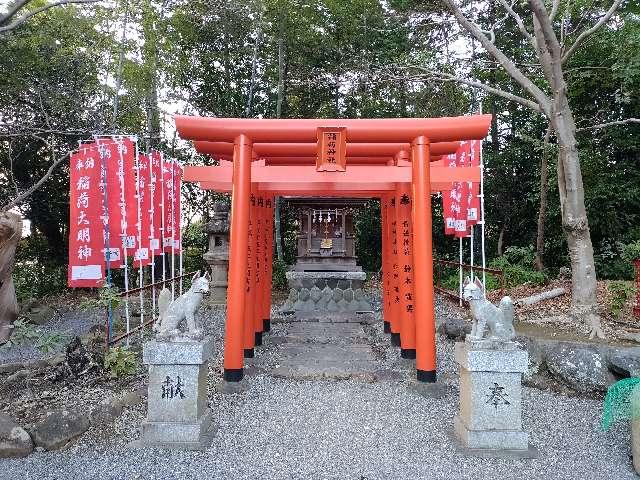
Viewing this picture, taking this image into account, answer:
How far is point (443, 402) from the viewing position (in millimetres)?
4895

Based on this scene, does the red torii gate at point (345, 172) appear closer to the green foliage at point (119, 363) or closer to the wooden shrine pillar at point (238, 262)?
the wooden shrine pillar at point (238, 262)

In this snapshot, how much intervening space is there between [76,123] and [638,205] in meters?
15.6

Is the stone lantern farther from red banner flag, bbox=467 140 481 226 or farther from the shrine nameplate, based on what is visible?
the shrine nameplate

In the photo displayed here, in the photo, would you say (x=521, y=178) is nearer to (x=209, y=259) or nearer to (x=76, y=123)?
(x=209, y=259)

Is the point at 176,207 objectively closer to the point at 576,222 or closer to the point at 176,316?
→ the point at 176,316

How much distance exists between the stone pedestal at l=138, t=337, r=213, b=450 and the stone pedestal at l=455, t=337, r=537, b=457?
2359 millimetres

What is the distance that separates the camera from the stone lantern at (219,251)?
1081cm

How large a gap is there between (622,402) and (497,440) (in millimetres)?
1308

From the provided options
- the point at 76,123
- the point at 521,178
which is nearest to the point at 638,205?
the point at 521,178

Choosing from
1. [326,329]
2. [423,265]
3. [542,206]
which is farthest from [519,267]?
[423,265]

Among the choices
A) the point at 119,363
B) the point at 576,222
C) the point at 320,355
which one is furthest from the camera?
the point at 576,222

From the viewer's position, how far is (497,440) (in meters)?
3.71

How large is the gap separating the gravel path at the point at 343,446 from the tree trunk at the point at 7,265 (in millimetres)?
1945

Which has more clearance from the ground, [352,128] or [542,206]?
A: [352,128]
